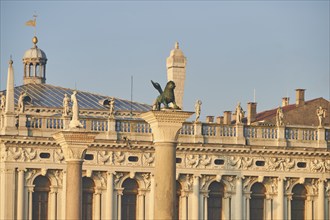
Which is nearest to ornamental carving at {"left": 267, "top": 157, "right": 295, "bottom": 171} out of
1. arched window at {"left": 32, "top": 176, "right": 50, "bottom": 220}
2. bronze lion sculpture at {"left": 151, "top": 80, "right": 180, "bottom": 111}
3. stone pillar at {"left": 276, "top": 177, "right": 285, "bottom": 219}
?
stone pillar at {"left": 276, "top": 177, "right": 285, "bottom": 219}

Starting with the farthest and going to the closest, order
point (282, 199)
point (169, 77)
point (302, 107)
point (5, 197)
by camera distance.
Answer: point (302, 107) → point (282, 199) → point (5, 197) → point (169, 77)

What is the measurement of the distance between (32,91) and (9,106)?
8797 mm

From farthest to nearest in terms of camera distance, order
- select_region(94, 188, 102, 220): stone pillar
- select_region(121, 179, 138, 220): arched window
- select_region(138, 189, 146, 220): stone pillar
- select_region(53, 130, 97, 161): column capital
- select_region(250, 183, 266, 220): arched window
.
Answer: select_region(250, 183, 266, 220): arched window < select_region(121, 179, 138, 220): arched window < select_region(138, 189, 146, 220): stone pillar < select_region(94, 188, 102, 220): stone pillar < select_region(53, 130, 97, 161): column capital

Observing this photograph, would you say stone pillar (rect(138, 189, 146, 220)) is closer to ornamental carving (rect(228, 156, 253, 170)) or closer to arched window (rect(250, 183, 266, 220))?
ornamental carving (rect(228, 156, 253, 170))

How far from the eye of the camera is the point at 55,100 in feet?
256

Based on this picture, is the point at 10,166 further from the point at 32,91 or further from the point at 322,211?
the point at 322,211

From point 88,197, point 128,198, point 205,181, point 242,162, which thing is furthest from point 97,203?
point 242,162

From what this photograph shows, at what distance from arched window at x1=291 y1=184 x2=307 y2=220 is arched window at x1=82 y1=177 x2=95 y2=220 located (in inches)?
433

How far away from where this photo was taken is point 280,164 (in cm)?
7506

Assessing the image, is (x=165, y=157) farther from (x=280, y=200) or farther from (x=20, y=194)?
(x=280, y=200)

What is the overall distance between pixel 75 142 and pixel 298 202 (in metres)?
28.1

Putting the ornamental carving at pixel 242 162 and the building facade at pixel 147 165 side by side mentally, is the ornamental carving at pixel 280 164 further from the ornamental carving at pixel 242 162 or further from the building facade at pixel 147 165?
the ornamental carving at pixel 242 162

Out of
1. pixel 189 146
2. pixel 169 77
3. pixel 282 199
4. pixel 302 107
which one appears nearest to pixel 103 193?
pixel 189 146

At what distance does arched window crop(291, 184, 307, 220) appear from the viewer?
75812 mm
